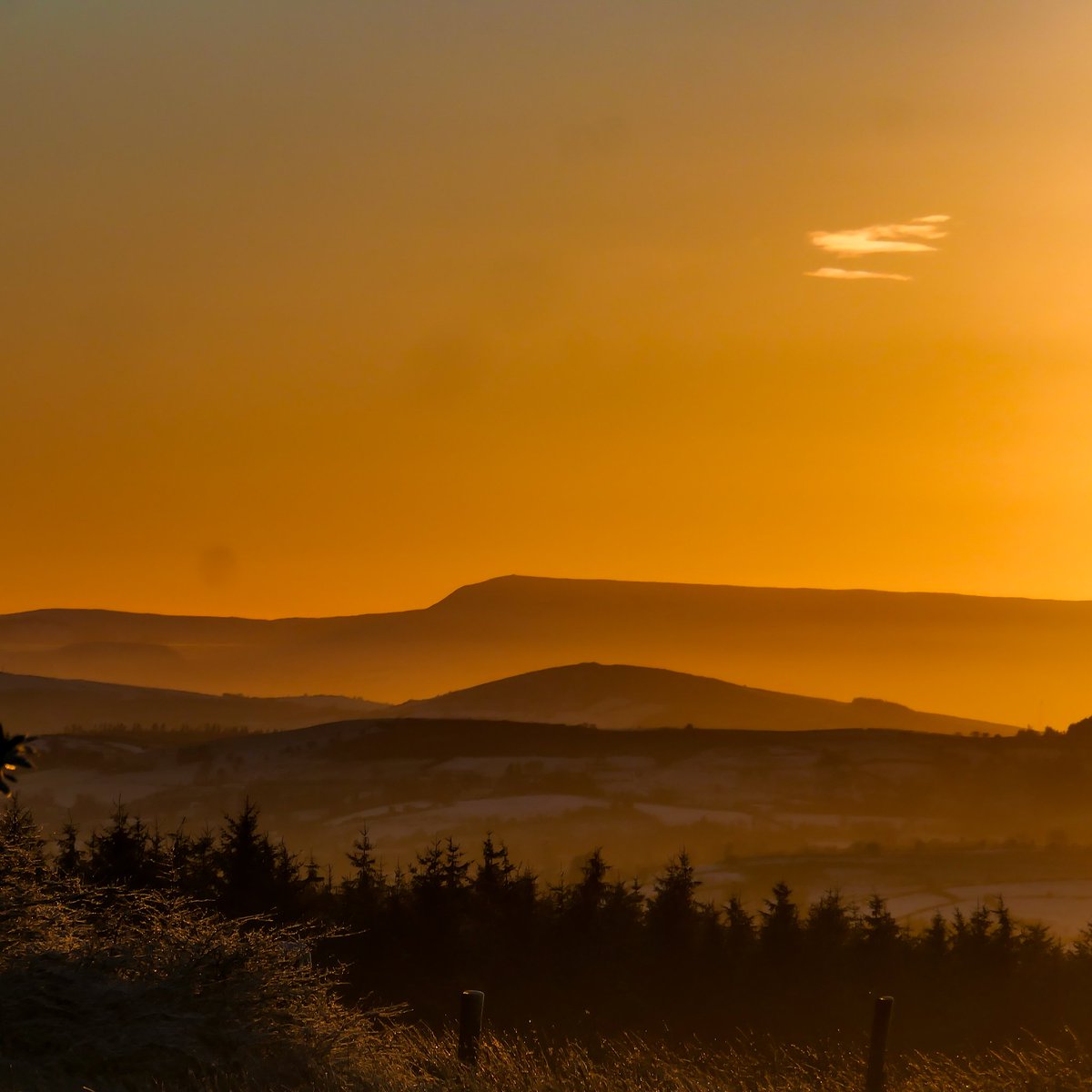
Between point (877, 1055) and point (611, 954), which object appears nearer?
point (877, 1055)

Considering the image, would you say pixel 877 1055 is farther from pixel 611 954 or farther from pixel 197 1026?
pixel 611 954

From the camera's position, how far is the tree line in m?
33.2

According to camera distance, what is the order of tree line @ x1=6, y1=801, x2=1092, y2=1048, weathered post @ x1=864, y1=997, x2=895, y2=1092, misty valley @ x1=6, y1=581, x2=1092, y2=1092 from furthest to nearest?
1. tree line @ x1=6, y1=801, x2=1092, y2=1048
2. weathered post @ x1=864, y1=997, x2=895, y2=1092
3. misty valley @ x1=6, y1=581, x2=1092, y2=1092

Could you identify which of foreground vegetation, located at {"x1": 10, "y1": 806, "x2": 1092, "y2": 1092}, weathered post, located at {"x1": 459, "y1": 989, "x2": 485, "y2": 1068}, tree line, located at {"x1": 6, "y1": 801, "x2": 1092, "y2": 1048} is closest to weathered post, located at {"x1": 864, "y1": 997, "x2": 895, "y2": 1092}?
foreground vegetation, located at {"x1": 10, "y1": 806, "x2": 1092, "y2": 1092}

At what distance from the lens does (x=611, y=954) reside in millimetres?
39781

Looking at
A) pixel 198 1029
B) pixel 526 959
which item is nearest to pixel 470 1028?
pixel 198 1029

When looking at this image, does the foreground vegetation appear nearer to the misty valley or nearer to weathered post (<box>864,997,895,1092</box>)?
the misty valley

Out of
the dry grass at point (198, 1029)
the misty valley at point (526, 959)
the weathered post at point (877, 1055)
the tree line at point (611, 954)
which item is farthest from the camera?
the tree line at point (611, 954)

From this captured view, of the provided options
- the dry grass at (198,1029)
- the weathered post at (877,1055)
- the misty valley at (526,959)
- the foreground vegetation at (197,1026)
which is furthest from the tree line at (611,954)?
the weathered post at (877,1055)

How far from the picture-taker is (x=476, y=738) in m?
174

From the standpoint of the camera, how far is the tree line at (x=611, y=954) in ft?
109

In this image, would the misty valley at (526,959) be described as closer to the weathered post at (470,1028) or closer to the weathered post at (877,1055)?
the weathered post at (470,1028)

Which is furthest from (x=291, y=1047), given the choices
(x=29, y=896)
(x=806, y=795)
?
(x=806, y=795)

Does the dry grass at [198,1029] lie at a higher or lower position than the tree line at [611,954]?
higher
